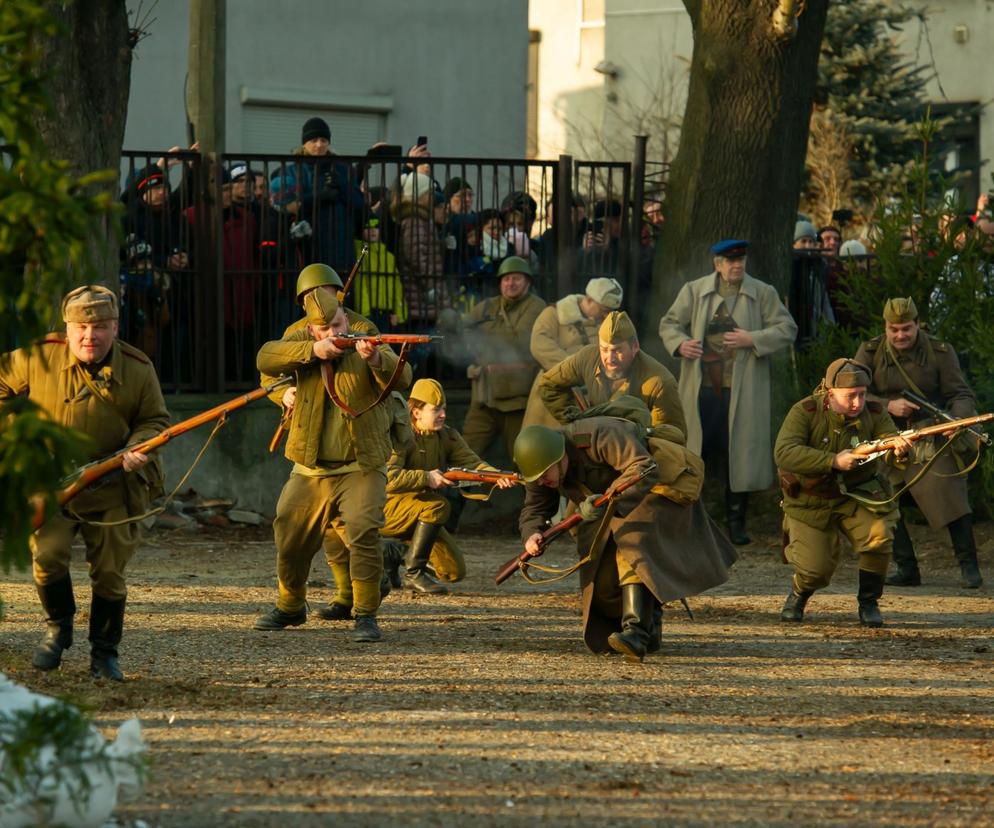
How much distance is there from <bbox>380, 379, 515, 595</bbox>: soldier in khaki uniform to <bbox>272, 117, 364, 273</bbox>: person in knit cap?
3434 mm

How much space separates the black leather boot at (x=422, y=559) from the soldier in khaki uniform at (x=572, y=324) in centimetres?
227

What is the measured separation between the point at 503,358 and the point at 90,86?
11.9 ft

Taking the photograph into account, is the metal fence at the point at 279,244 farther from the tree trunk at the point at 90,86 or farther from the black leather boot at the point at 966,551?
the black leather boot at the point at 966,551

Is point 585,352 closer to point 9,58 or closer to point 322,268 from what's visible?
point 322,268

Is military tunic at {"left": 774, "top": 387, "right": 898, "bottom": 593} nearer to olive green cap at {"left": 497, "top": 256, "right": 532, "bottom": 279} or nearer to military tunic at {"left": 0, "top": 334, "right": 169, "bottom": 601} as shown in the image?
military tunic at {"left": 0, "top": 334, "right": 169, "bottom": 601}

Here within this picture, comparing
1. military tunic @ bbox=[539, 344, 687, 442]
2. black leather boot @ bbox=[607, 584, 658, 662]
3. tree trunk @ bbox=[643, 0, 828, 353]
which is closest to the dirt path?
black leather boot @ bbox=[607, 584, 658, 662]

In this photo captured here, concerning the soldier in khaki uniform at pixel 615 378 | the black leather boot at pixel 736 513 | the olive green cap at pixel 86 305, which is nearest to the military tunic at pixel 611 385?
the soldier in khaki uniform at pixel 615 378

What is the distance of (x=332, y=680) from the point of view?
8.92m

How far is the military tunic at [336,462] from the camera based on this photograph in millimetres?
10250

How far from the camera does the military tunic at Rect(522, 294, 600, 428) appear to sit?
1459 centimetres

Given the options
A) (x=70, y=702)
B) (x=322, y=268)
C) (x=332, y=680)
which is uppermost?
(x=322, y=268)

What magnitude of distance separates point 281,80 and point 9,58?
18829 millimetres

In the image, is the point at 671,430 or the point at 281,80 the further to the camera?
the point at 281,80

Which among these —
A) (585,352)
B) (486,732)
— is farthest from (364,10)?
(486,732)
